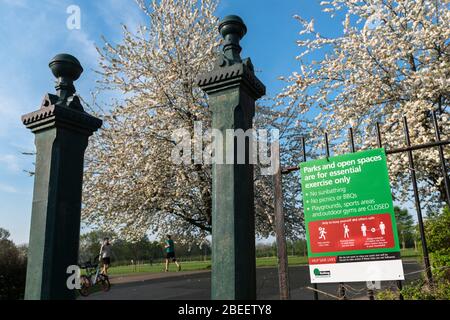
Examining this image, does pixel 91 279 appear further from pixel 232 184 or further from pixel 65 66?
pixel 232 184

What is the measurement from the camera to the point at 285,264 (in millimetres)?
4047

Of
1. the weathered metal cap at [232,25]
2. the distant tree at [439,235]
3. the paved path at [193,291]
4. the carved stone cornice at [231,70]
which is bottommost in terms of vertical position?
the paved path at [193,291]

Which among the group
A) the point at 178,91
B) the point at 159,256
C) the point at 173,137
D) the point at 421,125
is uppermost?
the point at 178,91

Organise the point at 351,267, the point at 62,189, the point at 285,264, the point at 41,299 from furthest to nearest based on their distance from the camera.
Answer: the point at 285,264 < the point at 351,267 < the point at 62,189 < the point at 41,299

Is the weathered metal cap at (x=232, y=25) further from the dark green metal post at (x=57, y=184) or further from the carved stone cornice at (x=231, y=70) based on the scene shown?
the dark green metal post at (x=57, y=184)

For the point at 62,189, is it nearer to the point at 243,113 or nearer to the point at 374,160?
the point at 243,113

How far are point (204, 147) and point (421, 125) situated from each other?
7381mm

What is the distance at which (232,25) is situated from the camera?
11.6 ft

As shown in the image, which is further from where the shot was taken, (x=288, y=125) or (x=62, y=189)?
(x=288, y=125)

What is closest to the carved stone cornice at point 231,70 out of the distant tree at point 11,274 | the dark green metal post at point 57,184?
the dark green metal post at point 57,184

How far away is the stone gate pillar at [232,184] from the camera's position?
9.70 ft

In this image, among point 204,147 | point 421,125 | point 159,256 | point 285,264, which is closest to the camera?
point 285,264

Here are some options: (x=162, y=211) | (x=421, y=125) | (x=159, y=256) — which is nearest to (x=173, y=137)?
(x=162, y=211)

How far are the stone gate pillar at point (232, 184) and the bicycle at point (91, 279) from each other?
10.1 m
